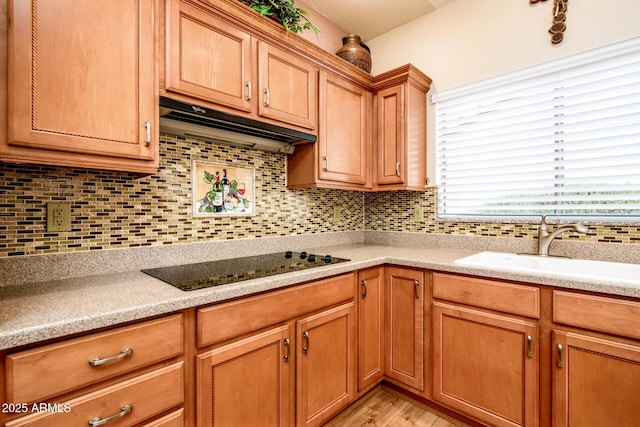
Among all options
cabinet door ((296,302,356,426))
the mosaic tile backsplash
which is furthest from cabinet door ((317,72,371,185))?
cabinet door ((296,302,356,426))

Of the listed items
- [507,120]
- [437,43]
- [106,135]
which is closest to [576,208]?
[507,120]

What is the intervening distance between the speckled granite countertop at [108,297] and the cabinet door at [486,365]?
0.25m

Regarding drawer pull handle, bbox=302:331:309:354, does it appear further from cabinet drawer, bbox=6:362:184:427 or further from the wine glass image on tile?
the wine glass image on tile

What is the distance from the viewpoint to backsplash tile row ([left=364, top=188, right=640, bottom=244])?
5.52 ft

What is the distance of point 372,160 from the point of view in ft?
7.80

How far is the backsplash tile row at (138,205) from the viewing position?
1250 mm

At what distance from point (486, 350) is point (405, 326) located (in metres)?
0.44

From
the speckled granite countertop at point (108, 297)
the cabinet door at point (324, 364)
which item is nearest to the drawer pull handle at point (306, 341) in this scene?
the cabinet door at point (324, 364)

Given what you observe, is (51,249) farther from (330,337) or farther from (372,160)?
(372,160)

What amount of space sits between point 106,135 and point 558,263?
2292mm

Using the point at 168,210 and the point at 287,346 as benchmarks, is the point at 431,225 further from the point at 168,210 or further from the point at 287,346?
the point at 168,210

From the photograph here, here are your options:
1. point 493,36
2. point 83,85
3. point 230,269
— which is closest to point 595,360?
point 230,269

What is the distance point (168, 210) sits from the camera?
1624 millimetres

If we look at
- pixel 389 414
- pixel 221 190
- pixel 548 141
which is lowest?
pixel 389 414
